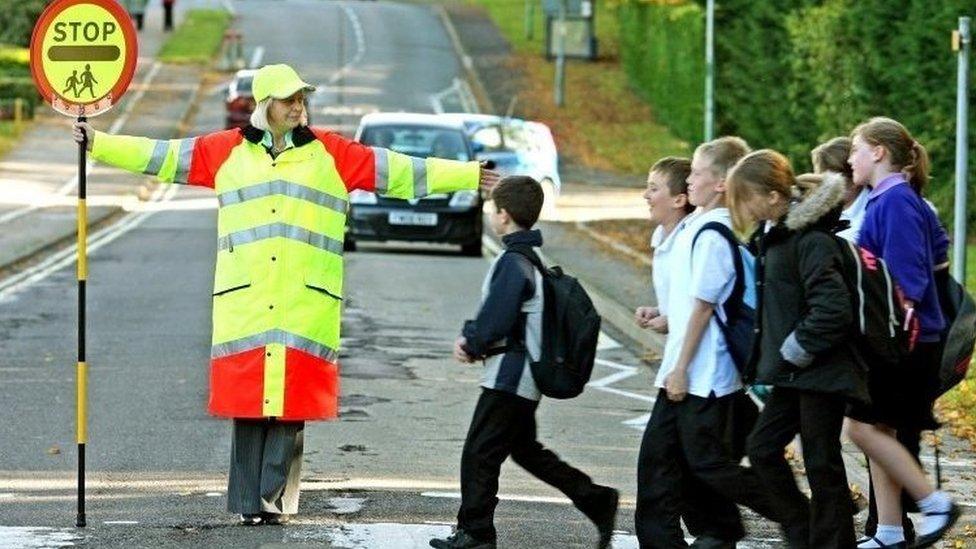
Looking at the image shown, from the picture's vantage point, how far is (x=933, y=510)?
30.2ft

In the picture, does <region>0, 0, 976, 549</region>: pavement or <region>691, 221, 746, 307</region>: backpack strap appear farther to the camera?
<region>0, 0, 976, 549</region>: pavement

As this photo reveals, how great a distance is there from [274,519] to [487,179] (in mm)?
1692

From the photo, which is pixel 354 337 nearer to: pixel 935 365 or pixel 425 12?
pixel 935 365

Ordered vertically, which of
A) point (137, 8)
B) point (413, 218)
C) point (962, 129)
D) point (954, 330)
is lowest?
point (413, 218)

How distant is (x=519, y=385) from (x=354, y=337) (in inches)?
391

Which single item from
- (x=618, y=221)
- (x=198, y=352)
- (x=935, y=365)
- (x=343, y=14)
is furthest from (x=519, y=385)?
(x=343, y=14)

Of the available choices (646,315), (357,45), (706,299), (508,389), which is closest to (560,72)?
(357,45)

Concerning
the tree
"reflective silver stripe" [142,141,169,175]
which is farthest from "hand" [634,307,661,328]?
the tree

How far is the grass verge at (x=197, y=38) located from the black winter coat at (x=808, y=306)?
59318mm

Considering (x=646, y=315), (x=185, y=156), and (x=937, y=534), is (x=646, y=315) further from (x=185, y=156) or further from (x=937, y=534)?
(x=185, y=156)

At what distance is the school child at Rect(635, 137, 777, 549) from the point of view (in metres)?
8.73

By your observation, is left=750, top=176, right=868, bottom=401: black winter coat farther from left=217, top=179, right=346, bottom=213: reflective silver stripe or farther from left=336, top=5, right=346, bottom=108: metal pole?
left=336, top=5, right=346, bottom=108: metal pole

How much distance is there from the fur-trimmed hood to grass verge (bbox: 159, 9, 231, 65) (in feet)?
195

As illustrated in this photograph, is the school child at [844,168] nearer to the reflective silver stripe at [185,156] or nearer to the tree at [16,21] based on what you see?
the reflective silver stripe at [185,156]
